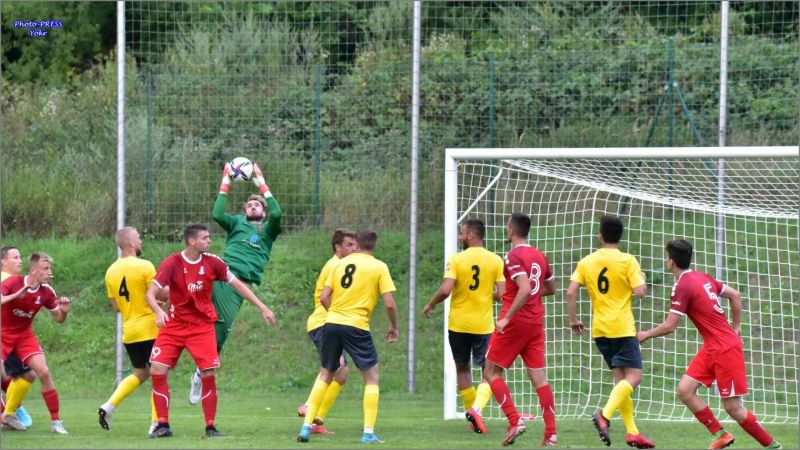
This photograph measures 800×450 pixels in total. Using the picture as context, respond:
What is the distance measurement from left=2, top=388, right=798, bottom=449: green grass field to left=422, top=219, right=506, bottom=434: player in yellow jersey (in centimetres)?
68

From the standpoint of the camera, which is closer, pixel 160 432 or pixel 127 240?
pixel 160 432

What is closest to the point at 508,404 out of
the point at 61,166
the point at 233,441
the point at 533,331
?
the point at 533,331

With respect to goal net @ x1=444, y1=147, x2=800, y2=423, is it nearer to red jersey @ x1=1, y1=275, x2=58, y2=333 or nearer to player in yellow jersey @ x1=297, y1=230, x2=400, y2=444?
player in yellow jersey @ x1=297, y1=230, x2=400, y2=444

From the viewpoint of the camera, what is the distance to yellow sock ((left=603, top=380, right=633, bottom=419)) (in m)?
9.49

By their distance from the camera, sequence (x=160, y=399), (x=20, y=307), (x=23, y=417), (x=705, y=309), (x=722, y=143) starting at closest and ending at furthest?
(x=705, y=309) → (x=160, y=399) → (x=20, y=307) → (x=23, y=417) → (x=722, y=143)

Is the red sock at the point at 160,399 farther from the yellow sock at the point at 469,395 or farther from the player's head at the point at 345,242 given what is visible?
the yellow sock at the point at 469,395

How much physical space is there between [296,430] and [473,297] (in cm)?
207

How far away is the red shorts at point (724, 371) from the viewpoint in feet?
30.1

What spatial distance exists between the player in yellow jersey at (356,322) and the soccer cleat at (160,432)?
1.15 metres

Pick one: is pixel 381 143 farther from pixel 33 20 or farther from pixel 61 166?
pixel 33 20

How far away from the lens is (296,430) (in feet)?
35.1

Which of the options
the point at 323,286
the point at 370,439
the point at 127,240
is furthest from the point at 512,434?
the point at 127,240

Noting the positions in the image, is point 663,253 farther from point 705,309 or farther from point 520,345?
point 705,309

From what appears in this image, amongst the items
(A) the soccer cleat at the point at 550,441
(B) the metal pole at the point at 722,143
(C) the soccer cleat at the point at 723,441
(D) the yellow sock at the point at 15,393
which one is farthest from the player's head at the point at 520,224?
(D) the yellow sock at the point at 15,393
